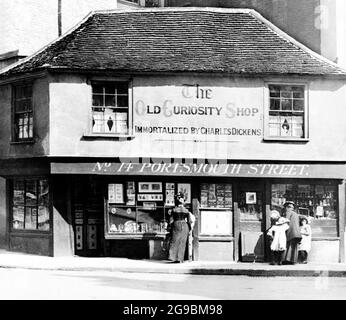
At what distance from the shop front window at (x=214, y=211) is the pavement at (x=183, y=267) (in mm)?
1342

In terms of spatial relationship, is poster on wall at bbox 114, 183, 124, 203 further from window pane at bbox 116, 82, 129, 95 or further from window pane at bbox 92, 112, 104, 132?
window pane at bbox 116, 82, 129, 95

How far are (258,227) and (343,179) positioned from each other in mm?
2824

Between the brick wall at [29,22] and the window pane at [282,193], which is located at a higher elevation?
the brick wall at [29,22]

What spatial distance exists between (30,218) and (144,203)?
3.55 meters

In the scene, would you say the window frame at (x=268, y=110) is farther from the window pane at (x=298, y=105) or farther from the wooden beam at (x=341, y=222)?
the wooden beam at (x=341, y=222)

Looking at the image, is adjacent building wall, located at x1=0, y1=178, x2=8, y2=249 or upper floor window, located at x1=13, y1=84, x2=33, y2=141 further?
adjacent building wall, located at x1=0, y1=178, x2=8, y2=249

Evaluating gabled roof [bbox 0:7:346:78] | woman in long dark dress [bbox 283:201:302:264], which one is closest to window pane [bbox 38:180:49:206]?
gabled roof [bbox 0:7:346:78]

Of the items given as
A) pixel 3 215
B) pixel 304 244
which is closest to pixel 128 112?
pixel 3 215

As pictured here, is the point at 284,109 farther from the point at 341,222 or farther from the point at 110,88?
the point at 110,88

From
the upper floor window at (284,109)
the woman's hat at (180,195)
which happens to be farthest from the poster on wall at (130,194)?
the upper floor window at (284,109)

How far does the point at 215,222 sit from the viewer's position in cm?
1964

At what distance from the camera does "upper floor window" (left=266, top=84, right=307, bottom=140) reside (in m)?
19.7

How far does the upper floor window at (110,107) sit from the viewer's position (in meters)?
19.3

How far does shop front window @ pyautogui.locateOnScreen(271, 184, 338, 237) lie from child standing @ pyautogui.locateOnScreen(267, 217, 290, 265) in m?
1.65
